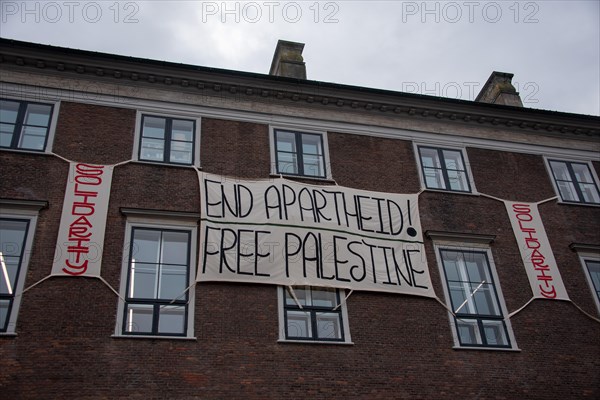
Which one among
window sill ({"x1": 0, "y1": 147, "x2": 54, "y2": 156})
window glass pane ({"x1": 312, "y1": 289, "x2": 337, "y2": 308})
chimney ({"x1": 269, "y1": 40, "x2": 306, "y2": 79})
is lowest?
window glass pane ({"x1": 312, "y1": 289, "x2": 337, "y2": 308})

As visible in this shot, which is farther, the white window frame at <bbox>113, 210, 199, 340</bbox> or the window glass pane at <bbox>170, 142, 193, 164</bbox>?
the window glass pane at <bbox>170, 142, 193, 164</bbox>

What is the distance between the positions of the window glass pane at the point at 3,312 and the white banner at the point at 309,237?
13.1 ft

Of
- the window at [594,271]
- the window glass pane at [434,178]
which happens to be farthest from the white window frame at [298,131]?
the window at [594,271]

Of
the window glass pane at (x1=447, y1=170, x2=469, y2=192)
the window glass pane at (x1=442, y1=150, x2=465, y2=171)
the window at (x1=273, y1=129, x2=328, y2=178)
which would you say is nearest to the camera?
the window at (x1=273, y1=129, x2=328, y2=178)

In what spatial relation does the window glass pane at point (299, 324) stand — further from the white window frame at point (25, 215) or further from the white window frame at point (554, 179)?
the white window frame at point (554, 179)

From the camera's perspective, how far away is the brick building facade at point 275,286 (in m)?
12.4

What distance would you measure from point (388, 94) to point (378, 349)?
799 centimetres

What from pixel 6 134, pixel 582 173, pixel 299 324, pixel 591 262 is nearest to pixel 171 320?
pixel 299 324

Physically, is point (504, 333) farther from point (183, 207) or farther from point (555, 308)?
point (183, 207)

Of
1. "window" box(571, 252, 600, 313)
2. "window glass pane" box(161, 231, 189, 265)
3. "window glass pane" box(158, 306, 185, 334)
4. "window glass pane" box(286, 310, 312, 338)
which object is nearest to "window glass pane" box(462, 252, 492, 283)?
"window" box(571, 252, 600, 313)

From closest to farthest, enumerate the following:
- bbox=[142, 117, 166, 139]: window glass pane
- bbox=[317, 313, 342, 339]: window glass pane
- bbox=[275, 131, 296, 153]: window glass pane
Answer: bbox=[317, 313, 342, 339]: window glass pane, bbox=[142, 117, 166, 139]: window glass pane, bbox=[275, 131, 296, 153]: window glass pane

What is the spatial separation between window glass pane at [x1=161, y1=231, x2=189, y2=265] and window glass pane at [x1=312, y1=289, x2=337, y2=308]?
3118 mm

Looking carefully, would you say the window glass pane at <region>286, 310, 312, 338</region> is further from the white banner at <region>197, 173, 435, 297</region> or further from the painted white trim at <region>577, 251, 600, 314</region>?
the painted white trim at <region>577, 251, 600, 314</region>

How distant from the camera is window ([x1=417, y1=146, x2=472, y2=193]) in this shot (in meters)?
17.3
